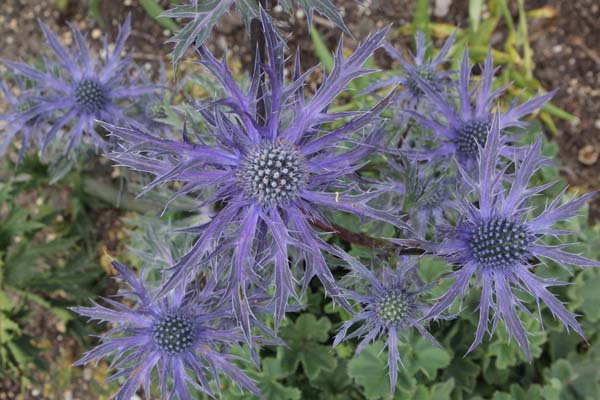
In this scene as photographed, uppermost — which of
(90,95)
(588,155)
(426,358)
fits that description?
(588,155)

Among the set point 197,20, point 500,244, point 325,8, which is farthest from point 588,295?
point 197,20

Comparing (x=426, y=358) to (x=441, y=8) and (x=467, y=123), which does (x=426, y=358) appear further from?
(x=441, y=8)

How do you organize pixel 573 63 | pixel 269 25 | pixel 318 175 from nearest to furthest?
pixel 269 25, pixel 318 175, pixel 573 63

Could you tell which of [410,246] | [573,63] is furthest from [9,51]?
[573,63]

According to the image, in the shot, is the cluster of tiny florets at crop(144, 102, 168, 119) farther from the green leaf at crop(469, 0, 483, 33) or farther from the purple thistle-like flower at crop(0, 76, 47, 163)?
the green leaf at crop(469, 0, 483, 33)

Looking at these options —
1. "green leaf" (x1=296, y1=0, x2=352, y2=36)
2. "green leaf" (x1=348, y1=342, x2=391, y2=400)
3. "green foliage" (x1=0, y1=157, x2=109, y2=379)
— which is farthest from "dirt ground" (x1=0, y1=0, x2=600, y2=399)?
"green leaf" (x1=296, y1=0, x2=352, y2=36)

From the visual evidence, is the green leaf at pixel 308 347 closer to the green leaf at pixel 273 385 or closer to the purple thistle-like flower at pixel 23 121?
the green leaf at pixel 273 385

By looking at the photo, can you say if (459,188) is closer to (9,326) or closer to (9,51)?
(9,326)
